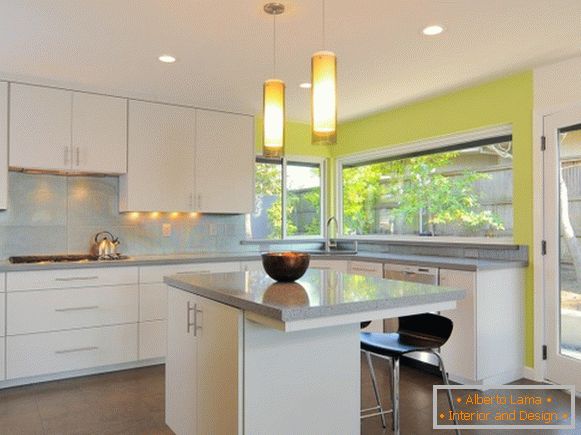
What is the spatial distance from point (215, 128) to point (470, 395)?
3.20 metres

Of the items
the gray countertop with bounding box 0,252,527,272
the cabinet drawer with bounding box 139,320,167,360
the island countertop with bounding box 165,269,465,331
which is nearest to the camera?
the island countertop with bounding box 165,269,465,331

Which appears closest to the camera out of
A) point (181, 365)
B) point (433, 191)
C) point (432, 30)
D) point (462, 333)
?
point (181, 365)

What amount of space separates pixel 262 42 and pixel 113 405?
257 centimetres

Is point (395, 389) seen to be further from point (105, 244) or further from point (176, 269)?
point (105, 244)

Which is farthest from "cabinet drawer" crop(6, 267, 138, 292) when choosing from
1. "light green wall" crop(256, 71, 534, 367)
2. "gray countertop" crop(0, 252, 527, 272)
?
"light green wall" crop(256, 71, 534, 367)

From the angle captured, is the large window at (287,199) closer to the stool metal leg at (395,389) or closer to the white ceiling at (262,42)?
the white ceiling at (262,42)

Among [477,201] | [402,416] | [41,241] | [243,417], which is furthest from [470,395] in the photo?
[41,241]

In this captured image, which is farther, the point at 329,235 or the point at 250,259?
the point at 329,235

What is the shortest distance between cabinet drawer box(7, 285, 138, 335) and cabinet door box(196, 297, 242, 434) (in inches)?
71.5

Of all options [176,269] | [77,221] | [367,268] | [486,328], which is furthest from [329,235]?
[77,221]

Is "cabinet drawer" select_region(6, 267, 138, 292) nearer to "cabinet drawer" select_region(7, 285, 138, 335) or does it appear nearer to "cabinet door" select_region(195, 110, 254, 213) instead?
"cabinet drawer" select_region(7, 285, 138, 335)

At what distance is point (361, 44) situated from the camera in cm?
312

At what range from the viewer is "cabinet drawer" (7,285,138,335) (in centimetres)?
345

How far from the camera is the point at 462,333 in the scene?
3455 mm
